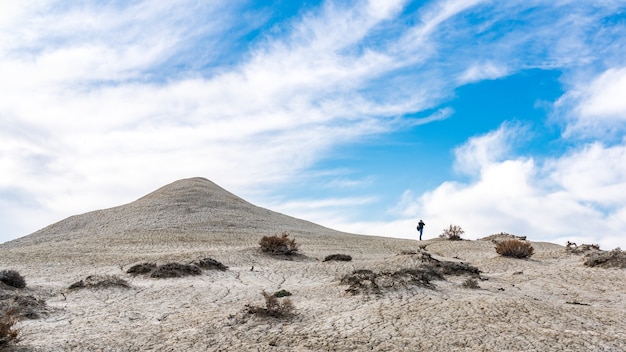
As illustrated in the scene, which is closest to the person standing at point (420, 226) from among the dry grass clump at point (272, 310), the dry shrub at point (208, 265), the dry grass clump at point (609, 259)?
the dry grass clump at point (609, 259)

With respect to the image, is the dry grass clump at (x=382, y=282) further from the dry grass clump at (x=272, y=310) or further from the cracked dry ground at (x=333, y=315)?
the dry grass clump at (x=272, y=310)

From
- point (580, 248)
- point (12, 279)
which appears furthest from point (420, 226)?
point (12, 279)

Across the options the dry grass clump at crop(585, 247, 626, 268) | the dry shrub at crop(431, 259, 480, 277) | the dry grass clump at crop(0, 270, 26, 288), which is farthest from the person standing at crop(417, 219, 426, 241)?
the dry grass clump at crop(0, 270, 26, 288)

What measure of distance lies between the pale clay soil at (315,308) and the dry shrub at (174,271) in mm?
363

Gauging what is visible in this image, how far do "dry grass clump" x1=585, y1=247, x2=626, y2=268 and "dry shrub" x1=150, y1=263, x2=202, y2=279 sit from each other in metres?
14.0

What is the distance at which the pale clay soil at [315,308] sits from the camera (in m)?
8.96

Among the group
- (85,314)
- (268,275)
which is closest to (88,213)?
(268,275)

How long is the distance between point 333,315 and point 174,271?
833cm

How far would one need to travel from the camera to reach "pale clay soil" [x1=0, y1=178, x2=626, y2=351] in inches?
353

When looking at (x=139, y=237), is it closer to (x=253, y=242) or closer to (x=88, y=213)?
(x=253, y=242)

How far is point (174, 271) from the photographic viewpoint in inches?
682

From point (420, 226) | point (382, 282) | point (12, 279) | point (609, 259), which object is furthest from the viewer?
point (420, 226)

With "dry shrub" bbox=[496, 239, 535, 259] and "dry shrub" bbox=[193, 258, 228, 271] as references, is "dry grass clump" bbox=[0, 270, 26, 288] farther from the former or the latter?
"dry shrub" bbox=[496, 239, 535, 259]

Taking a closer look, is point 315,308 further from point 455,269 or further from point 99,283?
point 455,269
